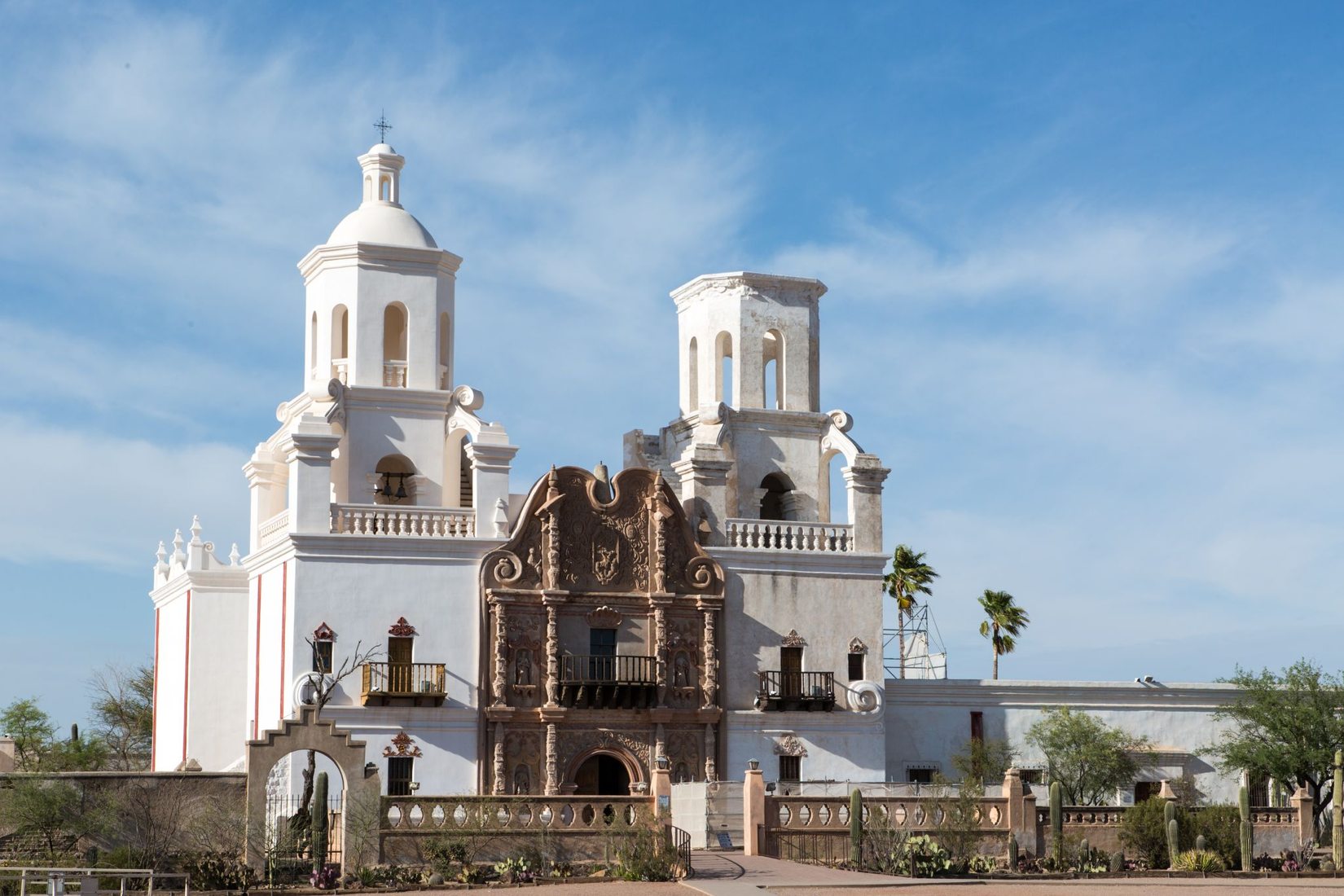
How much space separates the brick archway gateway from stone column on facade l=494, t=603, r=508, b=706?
8.59 m

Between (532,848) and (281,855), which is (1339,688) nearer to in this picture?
(532,848)

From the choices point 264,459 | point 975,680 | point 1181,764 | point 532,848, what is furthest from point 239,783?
point 1181,764

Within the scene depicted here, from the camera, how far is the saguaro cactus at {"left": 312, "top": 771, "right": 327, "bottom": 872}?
1455 inches

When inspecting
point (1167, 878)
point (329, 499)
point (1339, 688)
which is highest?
point (329, 499)

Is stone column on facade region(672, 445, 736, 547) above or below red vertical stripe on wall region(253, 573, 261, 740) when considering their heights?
above

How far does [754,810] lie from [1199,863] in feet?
28.9

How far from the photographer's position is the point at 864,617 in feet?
167

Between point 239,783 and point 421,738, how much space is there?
840 cm

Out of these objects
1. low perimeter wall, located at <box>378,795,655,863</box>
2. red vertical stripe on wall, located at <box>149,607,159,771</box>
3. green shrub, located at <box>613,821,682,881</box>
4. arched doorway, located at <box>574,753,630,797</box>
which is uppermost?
red vertical stripe on wall, located at <box>149,607,159,771</box>

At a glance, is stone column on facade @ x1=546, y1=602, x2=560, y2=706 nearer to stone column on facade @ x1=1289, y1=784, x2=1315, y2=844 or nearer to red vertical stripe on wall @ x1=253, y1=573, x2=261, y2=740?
red vertical stripe on wall @ x1=253, y1=573, x2=261, y2=740

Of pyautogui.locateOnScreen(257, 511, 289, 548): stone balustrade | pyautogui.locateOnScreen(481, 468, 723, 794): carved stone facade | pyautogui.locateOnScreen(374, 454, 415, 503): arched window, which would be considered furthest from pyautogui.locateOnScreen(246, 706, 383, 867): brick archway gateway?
pyautogui.locateOnScreen(374, 454, 415, 503): arched window

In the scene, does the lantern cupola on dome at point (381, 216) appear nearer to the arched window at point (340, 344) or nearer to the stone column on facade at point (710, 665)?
the arched window at point (340, 344)

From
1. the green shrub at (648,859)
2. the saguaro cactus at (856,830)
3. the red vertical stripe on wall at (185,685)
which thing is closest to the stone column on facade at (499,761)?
the red vertical stripe on wall at (185,685)

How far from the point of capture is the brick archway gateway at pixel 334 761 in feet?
124
